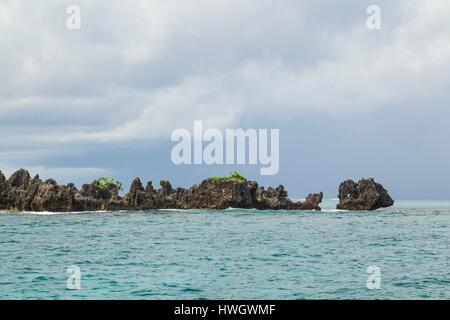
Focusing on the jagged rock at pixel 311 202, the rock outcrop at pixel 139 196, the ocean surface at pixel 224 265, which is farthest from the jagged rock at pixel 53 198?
the ocean surface at pixel 224 265

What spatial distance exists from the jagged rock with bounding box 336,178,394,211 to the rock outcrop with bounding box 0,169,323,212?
787cm

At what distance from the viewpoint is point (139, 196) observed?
144375 mm

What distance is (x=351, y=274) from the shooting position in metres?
36.0

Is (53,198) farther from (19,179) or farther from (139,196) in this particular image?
(139,196)

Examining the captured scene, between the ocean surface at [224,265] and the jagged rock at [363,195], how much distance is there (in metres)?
76.4

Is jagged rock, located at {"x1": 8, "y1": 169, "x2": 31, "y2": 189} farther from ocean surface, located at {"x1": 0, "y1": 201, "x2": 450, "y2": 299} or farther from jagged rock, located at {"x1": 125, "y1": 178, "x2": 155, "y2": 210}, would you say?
ocean surface, located at {"x1": 0, "y1": 201, "x2": 450, "y2": 299}

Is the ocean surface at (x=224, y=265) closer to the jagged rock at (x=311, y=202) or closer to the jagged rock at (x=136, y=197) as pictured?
the jagged rock at (x=136, y=197)

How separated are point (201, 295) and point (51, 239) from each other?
39.1 meters

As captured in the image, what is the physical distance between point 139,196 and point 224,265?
106 metres

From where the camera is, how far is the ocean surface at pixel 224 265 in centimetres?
3003

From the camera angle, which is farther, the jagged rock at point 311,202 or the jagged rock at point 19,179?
the jagged rock at point 311,202
